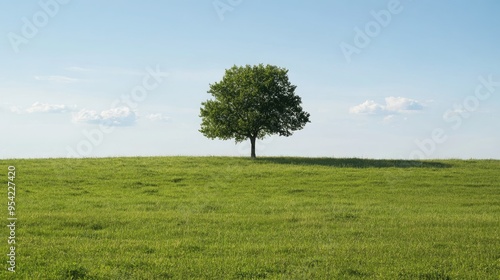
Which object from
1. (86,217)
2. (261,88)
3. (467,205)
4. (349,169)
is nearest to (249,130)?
(261,88)

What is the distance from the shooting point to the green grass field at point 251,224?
15062 millimetres

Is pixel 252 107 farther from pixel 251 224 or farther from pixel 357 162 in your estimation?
pixel 251 224

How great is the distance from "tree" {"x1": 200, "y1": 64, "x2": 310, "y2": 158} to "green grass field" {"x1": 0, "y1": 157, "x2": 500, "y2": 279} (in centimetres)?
1697

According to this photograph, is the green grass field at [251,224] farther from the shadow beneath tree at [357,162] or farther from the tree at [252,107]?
the tree at [252,107]

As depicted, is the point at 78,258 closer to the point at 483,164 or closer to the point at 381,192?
the point at 381,192

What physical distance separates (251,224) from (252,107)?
4323 cm

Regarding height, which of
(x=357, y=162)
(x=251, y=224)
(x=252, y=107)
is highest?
(x=252, y=107)

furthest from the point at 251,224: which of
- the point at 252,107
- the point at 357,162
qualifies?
the point at 252,107

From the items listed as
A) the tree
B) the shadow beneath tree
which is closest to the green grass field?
the shadow beneath tree

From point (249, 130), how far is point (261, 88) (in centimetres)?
571

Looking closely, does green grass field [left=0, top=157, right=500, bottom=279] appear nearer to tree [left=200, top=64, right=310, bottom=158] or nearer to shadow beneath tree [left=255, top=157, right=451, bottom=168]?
shadow beneath tree [left=255, top=157, right=451, bottom=168]

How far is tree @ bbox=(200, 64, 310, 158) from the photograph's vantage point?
6506 cm

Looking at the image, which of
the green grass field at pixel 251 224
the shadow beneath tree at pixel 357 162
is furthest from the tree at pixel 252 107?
the green grass field at pixel 251 224

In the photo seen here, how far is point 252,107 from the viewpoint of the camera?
6531 cm
